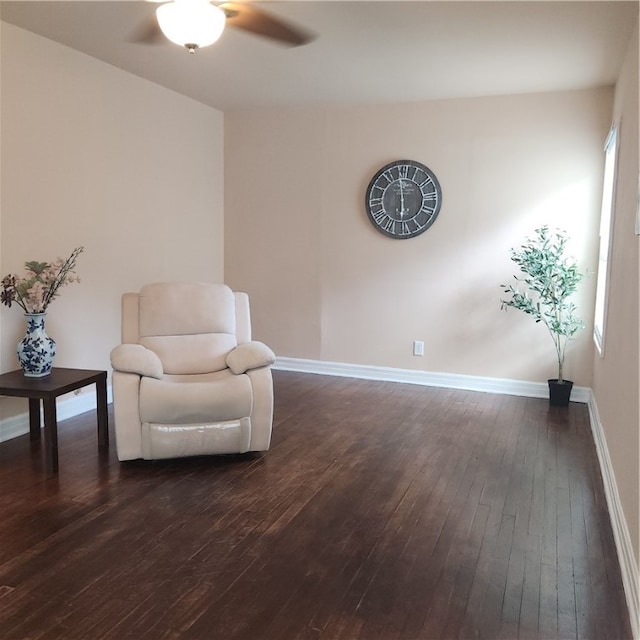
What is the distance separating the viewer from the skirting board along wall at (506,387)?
2.34 m

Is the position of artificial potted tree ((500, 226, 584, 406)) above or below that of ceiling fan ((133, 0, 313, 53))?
below

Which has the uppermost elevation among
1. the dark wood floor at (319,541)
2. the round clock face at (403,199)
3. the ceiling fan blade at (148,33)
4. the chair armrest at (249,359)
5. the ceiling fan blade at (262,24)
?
the ceiling fan blade at (148,33)

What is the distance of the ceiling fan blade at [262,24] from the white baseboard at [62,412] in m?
2.58

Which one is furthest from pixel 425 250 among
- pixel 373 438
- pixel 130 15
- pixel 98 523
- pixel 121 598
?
pixel 121 598

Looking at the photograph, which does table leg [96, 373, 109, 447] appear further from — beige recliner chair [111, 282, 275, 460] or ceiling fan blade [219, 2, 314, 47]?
ceiling fan blade [219, 2, 314, 47]

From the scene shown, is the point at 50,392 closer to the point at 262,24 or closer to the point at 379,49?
the point at 262,24

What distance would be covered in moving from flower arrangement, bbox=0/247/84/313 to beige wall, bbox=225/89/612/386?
7.79ft

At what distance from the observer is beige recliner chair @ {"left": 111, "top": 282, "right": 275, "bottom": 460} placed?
3.08 meters

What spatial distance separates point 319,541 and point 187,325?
5.61ft

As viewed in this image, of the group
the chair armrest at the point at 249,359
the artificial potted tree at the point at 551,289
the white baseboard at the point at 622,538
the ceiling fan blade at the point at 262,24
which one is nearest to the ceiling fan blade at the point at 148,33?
the ceiling fan blade at the point at 262,24

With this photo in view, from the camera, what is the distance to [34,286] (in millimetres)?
3365

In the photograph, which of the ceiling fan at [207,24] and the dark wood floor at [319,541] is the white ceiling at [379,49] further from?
the dark wood floor at [319,541]

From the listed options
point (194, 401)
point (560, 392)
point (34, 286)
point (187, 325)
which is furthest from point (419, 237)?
point (34, 286)

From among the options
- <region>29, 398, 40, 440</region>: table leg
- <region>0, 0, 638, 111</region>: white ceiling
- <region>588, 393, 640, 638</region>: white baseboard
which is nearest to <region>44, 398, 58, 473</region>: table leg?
<region>29, 398, 40, 440</region>: table leg
